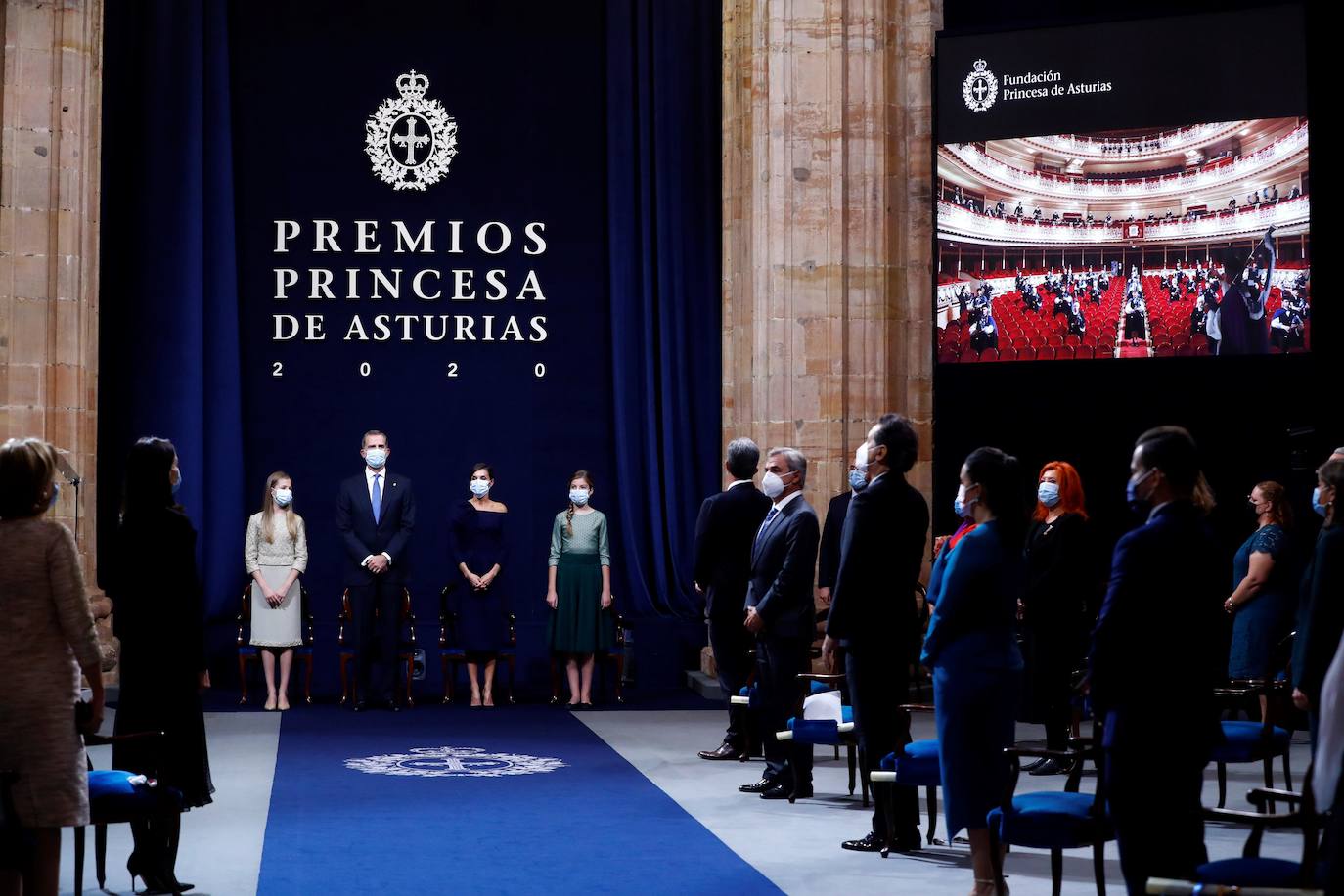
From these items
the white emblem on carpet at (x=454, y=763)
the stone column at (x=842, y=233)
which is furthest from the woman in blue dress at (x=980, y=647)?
the stone column at (x=842, y=233)

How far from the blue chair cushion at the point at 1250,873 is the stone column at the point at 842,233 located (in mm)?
7437

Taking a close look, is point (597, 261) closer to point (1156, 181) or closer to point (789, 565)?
point (1156, 181)

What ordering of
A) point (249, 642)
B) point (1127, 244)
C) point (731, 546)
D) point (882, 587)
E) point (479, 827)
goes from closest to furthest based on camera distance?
point (882, 587)
point (479, 827)
point (731, 546)
point (1127, 244)
point (249, 642)

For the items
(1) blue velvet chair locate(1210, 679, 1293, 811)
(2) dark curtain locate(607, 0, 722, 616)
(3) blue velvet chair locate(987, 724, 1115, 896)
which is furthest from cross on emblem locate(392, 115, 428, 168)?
(3) blue velvet chair locate(987, 724, 1115, 896)

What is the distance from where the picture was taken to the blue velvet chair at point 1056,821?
15.7ft

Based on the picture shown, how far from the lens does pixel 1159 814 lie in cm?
410

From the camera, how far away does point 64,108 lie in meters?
11.8

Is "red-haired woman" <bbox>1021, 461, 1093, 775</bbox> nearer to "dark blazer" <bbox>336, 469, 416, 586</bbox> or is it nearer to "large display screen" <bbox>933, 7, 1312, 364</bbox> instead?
"large display screen" <bbox>933, 7, 1312, 364</bbox>

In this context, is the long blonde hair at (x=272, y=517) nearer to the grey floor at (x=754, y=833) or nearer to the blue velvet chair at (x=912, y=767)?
the grey floor at (x=754, y=833)

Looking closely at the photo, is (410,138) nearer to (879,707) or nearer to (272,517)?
(272,517)

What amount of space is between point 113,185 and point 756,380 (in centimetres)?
498

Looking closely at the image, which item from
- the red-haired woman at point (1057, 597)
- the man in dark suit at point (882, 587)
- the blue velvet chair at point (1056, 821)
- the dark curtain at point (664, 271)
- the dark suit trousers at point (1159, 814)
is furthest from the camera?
the dark curtain at point (664, 271)

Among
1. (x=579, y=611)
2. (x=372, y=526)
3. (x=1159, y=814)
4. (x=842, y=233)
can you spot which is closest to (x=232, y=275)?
(x=372, y=526)

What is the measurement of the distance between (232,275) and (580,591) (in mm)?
3678
